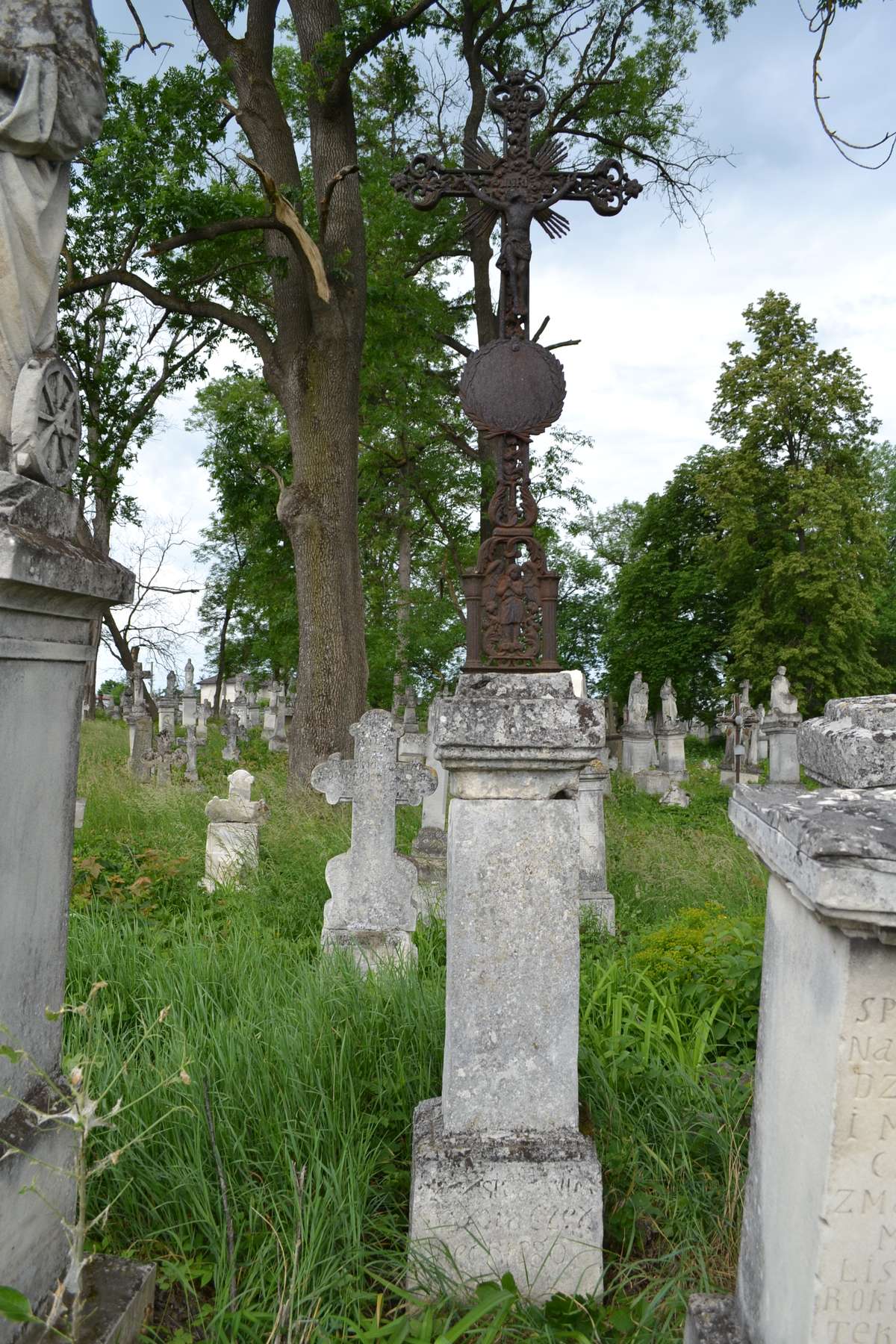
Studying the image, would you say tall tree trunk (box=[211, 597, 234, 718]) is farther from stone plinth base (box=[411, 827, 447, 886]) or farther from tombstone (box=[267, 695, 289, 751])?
stone plinth base (box=[411, 827, 447, 886])

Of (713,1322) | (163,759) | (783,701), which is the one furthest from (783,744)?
(713,1322)

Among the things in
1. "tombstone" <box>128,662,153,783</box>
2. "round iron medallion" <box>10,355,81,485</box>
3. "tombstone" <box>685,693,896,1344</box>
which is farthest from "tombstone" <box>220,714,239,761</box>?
"tombstone" <box>685,693,896,1344</box>

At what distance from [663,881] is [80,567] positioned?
615 cm

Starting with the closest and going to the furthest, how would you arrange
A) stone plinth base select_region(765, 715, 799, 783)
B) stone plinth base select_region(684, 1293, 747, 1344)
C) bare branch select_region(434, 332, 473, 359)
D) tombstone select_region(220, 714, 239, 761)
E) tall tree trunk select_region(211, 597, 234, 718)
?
stone plinth base select_region(684, 1293, 747, 1344)
stone plinth base select_region(765, 715, 799, 783)
bare branch select_region(434, 332, 473, 359)
tombstone select_region(220, 714, 239, 761)
tall tree trunk select_region(211, 597, 234, 718)

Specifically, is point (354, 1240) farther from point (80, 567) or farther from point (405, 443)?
point (405, 443)

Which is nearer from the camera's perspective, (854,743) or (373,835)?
(854,743)

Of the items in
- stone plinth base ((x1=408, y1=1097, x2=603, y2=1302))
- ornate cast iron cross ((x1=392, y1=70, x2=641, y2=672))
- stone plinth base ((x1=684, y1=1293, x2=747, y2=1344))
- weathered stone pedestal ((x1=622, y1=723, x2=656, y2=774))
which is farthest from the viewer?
weathered stone pedestal ((x1=622, y1=723, x2=656, y2=774))

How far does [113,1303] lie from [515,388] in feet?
9.52

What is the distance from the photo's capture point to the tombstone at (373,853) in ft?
18.0

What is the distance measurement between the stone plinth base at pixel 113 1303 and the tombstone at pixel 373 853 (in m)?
2.98

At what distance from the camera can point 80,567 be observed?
2211 millimetres

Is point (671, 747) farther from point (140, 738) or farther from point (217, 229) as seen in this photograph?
point (217, 229)

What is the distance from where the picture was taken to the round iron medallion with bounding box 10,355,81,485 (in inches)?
85.0

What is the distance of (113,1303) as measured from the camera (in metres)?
2.20
